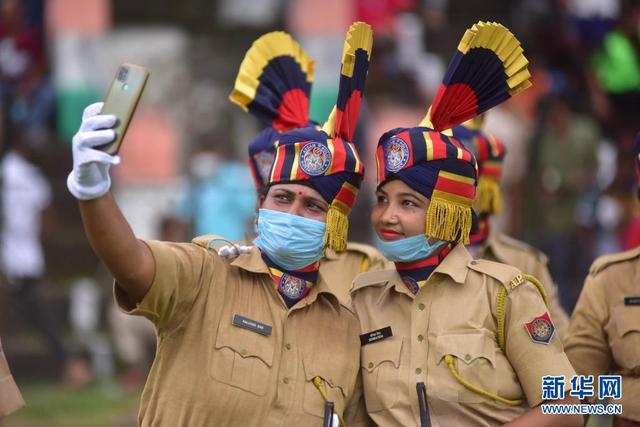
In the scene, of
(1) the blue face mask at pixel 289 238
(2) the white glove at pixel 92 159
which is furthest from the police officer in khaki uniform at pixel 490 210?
(2) the white glove at pixel 92 159

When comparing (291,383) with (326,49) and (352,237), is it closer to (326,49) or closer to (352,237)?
(352,237)

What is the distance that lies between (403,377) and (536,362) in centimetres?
51

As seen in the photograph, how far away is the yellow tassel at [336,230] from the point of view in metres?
→ 5.16

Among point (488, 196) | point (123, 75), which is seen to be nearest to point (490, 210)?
point (488, 196)

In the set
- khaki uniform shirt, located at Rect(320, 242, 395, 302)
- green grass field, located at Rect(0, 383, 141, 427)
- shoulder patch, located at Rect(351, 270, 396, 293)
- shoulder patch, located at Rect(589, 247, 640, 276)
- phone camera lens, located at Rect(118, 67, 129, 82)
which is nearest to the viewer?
phone camera lens, located at Rect(118, 67, 129, 82)

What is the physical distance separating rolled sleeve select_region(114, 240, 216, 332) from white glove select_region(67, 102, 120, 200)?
39cm

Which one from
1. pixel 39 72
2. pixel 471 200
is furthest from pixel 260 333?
pixel 39 72

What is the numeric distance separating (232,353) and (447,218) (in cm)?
102

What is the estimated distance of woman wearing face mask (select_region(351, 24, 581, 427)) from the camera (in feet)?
16.5

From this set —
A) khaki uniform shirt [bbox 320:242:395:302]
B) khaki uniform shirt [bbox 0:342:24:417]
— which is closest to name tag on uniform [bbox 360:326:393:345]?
khaki uniform shirt [bbox 320:242:395:302]

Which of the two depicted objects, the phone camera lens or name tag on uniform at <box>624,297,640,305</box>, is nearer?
the phone camera lens

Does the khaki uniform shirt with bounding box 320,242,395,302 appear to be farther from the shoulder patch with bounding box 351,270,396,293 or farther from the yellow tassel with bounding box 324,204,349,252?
the yellow tassel with bounding box 324,204,349,252

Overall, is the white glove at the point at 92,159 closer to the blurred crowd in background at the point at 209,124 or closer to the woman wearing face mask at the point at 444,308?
the woman wearing face mask at the point at 444,308

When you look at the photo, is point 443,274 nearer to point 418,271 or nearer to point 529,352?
point 418,271
